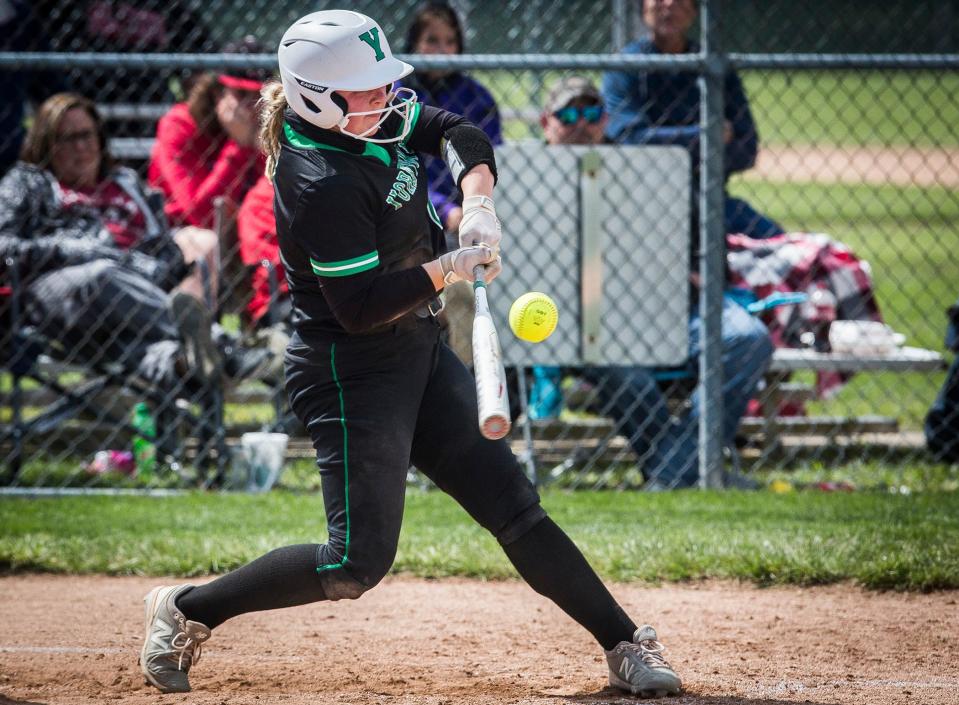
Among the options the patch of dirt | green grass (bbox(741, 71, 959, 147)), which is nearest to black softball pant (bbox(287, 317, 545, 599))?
green grass (bbox(741, 71, 959, 147))

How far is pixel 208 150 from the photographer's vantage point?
6.21 metres

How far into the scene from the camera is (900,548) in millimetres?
4367

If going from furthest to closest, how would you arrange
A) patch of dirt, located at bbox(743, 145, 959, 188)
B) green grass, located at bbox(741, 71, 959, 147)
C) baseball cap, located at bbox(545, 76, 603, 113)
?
patch of dirt, located at bbox(743, 145, 959, 188), green grass, located at bbox(741, 71, 959, 147), baseball cap, located at bbox(545, 76, 603, 113)

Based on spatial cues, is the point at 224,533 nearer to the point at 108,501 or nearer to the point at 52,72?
the point at 108,501

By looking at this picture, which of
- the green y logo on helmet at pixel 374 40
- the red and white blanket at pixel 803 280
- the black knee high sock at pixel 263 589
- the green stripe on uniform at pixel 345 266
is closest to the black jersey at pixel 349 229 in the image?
the green stripe on uniform at pixel 345 266

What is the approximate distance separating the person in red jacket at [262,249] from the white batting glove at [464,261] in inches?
109

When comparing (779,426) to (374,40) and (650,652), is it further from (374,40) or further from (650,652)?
(374,40)

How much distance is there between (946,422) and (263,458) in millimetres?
3242

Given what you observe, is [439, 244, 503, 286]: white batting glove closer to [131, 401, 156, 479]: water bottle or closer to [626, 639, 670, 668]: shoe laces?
[626, 639, 670, 668]: shoe laces

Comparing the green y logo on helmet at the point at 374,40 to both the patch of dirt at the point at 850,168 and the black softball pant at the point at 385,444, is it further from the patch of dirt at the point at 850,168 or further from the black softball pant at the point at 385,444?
the patch of dirt at the point at 850,168

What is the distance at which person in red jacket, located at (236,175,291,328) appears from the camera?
5.59m

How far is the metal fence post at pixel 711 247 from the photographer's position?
5.26 m

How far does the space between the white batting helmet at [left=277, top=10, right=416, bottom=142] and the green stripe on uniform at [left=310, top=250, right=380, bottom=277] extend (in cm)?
31

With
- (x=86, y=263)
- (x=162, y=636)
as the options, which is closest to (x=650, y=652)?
(x=162, y=636)
